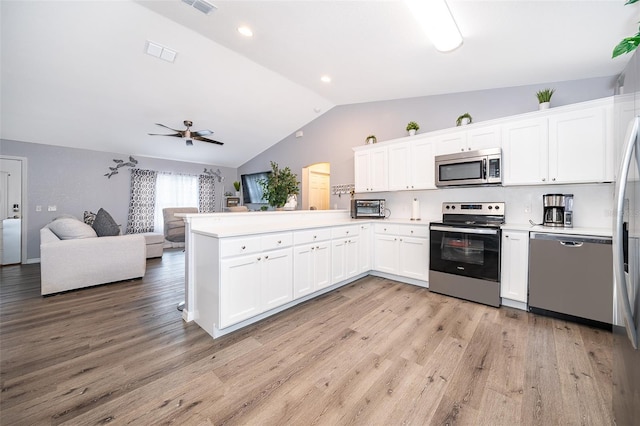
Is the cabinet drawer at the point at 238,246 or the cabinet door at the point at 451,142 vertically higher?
the cabinet door at the point at 451,142

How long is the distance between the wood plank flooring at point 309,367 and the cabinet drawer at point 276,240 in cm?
76

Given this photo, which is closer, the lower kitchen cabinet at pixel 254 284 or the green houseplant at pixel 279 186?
the lower kitchen cabinet at pixel 254 284

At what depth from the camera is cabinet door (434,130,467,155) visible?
340 centimetres

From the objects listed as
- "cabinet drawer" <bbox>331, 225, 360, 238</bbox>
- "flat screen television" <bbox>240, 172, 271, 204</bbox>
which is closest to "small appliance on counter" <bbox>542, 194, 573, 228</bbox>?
"cabinet drawer" <bbox>331, 225, 360, 238</bbox>

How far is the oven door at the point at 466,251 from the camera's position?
9.34ft

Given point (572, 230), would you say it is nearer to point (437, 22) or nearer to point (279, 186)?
point (437, 22)

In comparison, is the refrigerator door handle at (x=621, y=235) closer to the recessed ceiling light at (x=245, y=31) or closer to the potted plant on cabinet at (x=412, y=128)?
the potted plant on cabinet at (x=412, y=128)

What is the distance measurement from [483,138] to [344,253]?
7.76ft

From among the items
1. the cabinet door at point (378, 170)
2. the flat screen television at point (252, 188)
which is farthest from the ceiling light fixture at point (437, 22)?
the flat screen television at point (252, 188)

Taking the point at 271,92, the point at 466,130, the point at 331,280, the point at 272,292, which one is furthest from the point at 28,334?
the point at 466,130

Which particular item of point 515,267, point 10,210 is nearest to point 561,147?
point 515,267

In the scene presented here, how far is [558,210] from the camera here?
9.50 ft

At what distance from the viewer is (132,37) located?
3.12m

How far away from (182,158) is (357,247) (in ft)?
19.6
